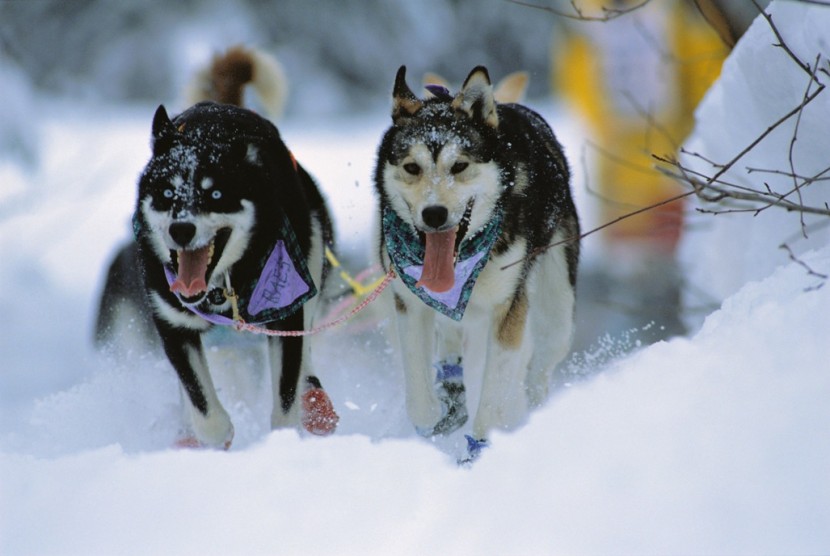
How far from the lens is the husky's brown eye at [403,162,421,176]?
272 cm

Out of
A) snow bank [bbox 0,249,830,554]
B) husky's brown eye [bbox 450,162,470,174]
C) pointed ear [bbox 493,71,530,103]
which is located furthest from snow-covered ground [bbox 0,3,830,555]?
pointed ear [bbox 493,71,530,103]

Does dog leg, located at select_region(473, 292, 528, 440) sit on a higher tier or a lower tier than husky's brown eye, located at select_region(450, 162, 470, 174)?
lower

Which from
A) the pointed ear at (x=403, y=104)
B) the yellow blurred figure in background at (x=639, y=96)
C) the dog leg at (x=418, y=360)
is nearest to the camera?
the pointed ear at (x=403, y=104)

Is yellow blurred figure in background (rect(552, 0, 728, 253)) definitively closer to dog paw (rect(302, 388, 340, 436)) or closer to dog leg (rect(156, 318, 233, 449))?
dog paw (rect(302, 388, 340, 436))

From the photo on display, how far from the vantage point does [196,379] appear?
286 cm

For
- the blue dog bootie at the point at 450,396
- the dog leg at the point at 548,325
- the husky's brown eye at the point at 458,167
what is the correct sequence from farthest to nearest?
the dog leg at the point at 548,325 < the blue dog bootie at the point at 450,396 < the husky's brown eye at the point at 458,167

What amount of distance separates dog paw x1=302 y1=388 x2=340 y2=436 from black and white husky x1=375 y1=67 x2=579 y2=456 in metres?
0.24

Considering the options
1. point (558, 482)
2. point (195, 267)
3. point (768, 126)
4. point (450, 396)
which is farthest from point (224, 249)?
point (768, 126)

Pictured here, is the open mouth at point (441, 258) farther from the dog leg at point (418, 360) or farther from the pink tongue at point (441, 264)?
the dog leg at point (418, 360)

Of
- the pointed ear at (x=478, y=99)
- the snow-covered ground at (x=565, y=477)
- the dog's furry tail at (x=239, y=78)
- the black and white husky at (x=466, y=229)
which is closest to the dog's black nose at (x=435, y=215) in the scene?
the black and white husky at (x=466, y=229)

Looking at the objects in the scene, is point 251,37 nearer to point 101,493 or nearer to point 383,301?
point 383,301

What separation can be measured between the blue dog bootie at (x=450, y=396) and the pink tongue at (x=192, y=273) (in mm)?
897

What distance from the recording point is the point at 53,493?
2.27 metres

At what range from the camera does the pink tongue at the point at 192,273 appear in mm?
2631
